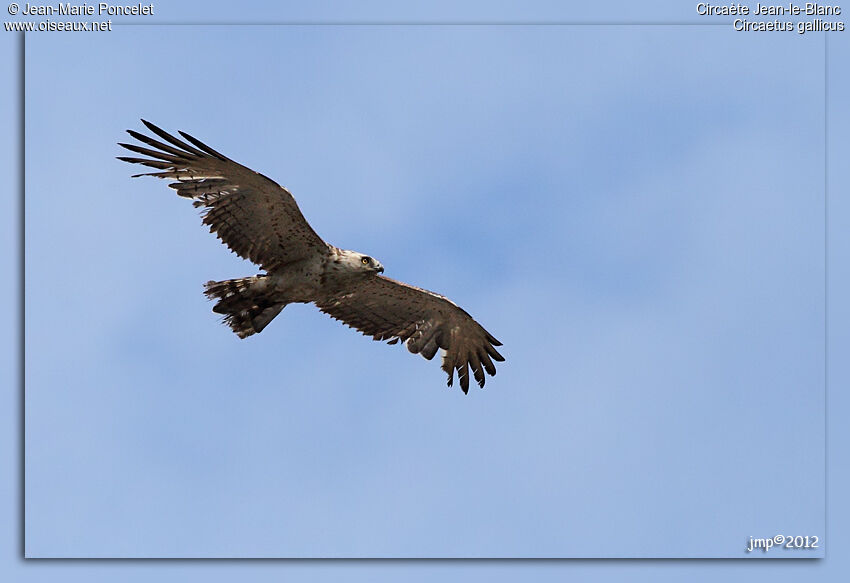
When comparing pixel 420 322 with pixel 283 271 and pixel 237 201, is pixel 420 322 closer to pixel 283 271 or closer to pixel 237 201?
pixel 283 271

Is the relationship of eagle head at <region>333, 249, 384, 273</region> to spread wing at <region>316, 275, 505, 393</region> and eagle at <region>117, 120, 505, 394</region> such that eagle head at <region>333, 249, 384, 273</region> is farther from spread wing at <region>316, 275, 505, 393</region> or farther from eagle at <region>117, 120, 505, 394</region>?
spread wing at <region>316, 275, 505, 393</region>

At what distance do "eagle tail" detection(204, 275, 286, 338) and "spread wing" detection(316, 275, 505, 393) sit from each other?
0.94 metres

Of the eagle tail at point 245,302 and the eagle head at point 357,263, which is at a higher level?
the eagle head at point 357,263

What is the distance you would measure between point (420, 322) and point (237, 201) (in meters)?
3.45

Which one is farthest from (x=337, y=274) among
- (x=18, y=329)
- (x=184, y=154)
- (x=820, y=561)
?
(x=820, y=561)

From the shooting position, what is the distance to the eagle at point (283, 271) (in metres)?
18.3

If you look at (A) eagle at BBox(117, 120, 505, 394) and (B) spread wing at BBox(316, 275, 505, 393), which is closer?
(A) eagle at BBox(117, 120, 505, 394)

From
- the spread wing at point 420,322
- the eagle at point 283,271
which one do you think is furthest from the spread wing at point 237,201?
the spread wing at point 420,322

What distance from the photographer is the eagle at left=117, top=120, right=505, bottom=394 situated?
1833 cm

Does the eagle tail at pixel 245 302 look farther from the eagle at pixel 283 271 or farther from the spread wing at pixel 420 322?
the spread wing at pixel 420 322

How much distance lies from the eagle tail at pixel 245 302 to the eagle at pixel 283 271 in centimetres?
1

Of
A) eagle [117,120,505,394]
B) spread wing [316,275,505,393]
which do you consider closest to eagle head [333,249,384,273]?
eagle [117,120,505,394]

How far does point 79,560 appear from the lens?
55.9 feet

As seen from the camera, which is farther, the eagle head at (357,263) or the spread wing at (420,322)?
the spread wing at (420,322)
